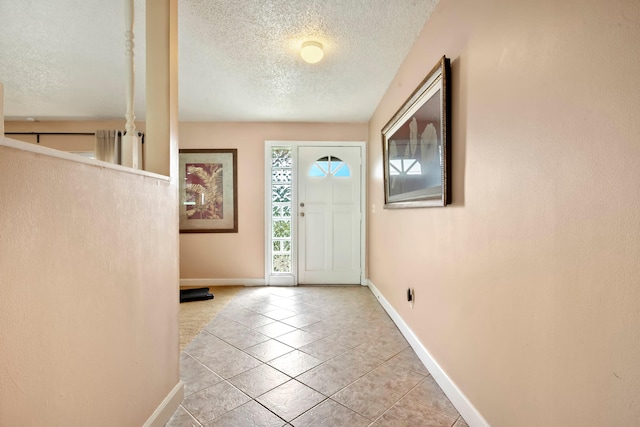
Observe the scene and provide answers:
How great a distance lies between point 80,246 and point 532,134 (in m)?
1.47

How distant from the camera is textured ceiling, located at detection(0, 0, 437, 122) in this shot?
1824mm

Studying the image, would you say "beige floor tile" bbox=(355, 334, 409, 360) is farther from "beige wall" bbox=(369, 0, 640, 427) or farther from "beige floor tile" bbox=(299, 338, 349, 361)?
"beige wall" bbox=(369, 0, 640, 427)

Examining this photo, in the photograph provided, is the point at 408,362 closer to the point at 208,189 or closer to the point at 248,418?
the point at 248,418

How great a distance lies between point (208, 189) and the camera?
406 cm

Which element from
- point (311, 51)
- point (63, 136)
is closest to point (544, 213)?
point (311, 51)

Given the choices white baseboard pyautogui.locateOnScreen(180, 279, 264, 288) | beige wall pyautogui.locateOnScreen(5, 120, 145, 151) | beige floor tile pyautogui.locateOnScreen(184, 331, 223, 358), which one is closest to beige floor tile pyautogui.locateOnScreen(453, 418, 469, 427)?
beige floor tile pyautogui.locateOnScreen(184, 331, 223, 358)

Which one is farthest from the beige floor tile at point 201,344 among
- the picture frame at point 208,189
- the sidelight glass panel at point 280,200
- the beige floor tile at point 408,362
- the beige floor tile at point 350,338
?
the picture frame at point 208,189

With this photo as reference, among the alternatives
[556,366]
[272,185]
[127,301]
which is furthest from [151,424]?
[272,185]

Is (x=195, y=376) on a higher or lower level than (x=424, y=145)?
lower

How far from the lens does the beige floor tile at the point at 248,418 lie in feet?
4.56

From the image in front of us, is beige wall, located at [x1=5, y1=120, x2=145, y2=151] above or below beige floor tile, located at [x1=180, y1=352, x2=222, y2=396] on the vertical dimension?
above

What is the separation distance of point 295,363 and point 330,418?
0.57m

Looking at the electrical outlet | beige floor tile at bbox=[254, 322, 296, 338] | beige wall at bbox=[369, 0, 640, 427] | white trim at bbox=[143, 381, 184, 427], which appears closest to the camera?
beige wall at bbox=[369, 0, 640, 427]

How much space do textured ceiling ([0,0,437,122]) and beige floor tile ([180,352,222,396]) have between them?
2227 mm
